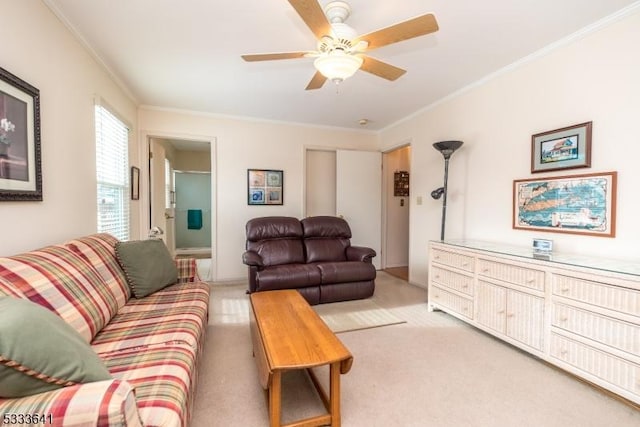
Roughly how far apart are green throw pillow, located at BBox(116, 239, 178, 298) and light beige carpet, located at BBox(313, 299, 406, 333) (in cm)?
154

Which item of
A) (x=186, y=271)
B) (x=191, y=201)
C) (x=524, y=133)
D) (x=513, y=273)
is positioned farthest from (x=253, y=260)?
(x=191, y=201)

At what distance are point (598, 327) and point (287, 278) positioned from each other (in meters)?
2.52

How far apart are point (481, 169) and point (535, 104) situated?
75cm

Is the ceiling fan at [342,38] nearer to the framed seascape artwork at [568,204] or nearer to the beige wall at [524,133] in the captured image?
the beige wall at [524,133]

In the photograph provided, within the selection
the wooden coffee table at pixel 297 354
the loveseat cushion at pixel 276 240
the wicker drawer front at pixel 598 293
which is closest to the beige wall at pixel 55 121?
the wooden coffee table at pixel 297 354

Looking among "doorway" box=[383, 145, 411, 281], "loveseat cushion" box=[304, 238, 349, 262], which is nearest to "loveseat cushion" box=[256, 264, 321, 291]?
"loveseat cushion" box=[304, 238, 349, 262]

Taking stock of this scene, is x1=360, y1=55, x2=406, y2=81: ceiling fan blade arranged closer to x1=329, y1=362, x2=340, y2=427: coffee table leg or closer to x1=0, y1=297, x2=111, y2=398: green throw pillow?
x1=329, y1=362, x2=340, y2=427: coffee table leg

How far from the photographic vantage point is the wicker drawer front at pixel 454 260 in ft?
8.59

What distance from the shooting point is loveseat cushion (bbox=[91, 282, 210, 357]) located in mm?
1473

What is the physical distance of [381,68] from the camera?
2033 mm

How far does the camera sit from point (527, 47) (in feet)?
7.68

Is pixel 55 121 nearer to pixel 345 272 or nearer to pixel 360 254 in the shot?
pixel 345 272

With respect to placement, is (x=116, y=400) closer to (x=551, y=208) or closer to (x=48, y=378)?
(x=48, y=378)

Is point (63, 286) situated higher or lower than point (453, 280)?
higher
